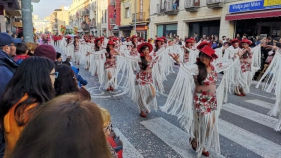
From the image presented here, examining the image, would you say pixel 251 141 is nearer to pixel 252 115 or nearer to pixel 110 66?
pixel 252 115

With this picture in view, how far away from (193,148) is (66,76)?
7.39ft

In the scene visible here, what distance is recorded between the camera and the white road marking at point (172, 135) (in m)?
3.63

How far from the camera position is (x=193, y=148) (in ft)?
12.0

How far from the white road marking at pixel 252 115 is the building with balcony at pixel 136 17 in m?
21.9

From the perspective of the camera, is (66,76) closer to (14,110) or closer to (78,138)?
(14,110)

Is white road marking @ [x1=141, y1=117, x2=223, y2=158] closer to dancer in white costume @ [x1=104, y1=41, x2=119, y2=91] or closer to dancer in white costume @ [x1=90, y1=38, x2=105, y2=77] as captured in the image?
dancer in white costume @ [x1=104, y1=41, x2=119, y2=91]

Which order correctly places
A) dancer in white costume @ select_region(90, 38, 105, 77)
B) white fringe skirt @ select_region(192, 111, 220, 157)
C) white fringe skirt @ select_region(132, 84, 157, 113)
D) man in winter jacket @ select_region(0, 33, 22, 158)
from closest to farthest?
man in winter jacket @ select_region(0, 33, 22, 158) < white fringe skirt @ select_region(192, 111, 220, 157) < white fringe skirt @ select_region(132, 84, 157, 113) < dancer in white costume @ select_region(90, 38, 105, 77)

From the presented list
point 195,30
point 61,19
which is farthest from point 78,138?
point 61,19

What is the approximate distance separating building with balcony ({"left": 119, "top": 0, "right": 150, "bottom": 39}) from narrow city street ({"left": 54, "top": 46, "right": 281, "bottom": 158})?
21902 mm

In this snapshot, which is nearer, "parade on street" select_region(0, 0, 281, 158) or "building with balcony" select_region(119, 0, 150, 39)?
"parade on street" select_region(0, 0, 281, 158)

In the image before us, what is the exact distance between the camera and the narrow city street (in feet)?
12.0

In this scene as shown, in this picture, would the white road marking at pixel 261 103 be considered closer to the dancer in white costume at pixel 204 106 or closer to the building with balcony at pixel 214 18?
the dancer in white costume at pixel 204 106

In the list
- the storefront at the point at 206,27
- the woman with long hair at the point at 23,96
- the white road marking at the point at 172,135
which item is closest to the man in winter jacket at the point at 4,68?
the woman with long hair at the point at 23,96

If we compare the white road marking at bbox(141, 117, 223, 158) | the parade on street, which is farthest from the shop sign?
the white road marking at bbox(141, 117, 223, 158)
